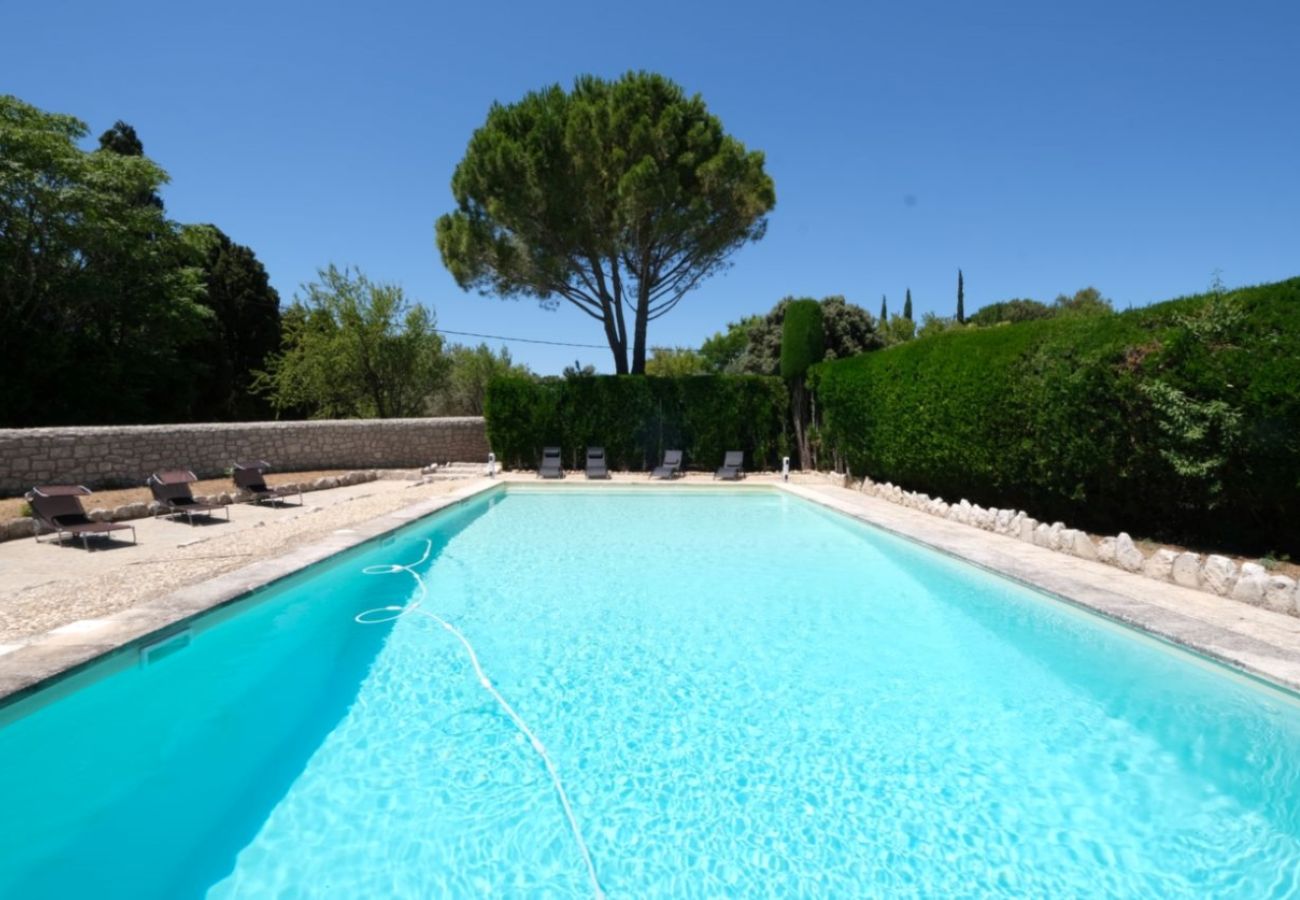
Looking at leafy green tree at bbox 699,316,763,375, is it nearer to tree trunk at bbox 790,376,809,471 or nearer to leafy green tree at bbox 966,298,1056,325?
leafy green tree at bbox 966,298,1056,325

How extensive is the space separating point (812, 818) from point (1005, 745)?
148cm

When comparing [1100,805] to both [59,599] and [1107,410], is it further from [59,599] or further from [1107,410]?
[59,599]

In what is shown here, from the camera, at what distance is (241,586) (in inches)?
227

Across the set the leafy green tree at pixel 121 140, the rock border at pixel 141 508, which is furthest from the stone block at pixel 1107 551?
the leafy green tree at pixel 121 140

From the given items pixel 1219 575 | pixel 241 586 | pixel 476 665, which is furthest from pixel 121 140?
pixel 1219 575

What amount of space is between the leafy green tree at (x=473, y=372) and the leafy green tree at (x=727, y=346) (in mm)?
24791

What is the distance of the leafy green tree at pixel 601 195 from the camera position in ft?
56.0

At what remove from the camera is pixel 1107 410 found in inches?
308

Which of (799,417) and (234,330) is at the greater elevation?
(234,330)

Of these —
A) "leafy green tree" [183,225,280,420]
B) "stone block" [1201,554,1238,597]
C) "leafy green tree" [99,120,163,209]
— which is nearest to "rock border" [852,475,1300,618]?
"stone block" [1201,554,1238,597]

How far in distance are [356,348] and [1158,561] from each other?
22.2 meters

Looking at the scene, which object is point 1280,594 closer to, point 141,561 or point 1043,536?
point 1043,536

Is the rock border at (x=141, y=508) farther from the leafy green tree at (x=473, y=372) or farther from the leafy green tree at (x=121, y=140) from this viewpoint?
the leafy green tree at (x=121, y=140)

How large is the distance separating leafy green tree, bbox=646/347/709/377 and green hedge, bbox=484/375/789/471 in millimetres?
28880
